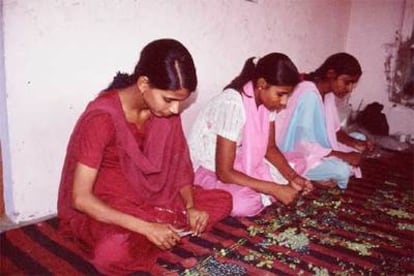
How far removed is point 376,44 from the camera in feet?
20.3

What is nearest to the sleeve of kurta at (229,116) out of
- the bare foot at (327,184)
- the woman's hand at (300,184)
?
the woman's hand at (300,184)

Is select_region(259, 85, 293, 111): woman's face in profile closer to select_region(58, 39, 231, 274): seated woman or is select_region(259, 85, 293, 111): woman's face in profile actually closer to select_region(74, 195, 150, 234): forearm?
select_region(58, 39, 231, 274): seated woman

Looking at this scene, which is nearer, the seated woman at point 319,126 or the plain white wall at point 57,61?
the plain white wall at point 57,61

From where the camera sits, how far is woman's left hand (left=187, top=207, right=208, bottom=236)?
8.41ft

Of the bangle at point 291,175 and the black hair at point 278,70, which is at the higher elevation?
the black hair at point 278,70

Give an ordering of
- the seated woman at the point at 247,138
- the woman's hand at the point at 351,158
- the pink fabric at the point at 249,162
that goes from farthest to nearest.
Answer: the woman's hand at the point at 351,158 < the pink fabric at the point at 249,162 < the seated woman at the point at 247,138

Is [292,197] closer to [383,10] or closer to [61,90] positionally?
[61,90]

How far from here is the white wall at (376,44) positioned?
5980 mm

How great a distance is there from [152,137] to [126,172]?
0.26 meters

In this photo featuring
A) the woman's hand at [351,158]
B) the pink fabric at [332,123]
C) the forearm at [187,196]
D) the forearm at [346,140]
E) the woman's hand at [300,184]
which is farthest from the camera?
the forearm at [346,140]

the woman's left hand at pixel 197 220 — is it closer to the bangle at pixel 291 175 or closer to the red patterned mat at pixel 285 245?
the red patterned mat at pixel 285 245

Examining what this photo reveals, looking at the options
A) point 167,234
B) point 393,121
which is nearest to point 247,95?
point 167,234

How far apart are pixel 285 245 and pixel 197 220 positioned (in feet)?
2.12

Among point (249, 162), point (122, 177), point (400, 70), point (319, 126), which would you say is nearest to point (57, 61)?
point (122, 177)
